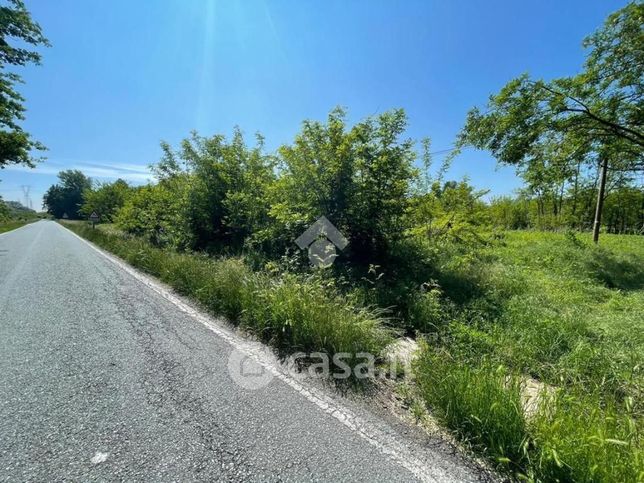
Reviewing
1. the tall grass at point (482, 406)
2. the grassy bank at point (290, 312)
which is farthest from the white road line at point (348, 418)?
the tall grass at point (482, 406)

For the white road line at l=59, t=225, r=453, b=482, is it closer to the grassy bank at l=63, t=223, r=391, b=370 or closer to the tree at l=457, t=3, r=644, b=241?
the grassy bank at l=63, t=223, r=391, b=370

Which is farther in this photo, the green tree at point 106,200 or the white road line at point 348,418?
the green tree at point 106,200

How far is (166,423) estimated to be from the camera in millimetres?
2074

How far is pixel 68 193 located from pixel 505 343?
106 metres

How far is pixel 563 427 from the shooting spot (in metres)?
1.84

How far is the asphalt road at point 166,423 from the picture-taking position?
171 centimetres

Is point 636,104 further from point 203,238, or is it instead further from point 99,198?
point 99,198

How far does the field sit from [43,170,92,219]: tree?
95889mm

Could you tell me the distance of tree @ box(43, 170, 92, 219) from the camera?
3034 inches

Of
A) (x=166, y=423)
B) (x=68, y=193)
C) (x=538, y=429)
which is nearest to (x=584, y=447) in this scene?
(x=538, y=429)

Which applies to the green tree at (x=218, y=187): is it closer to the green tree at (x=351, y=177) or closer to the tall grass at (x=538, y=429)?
the green tree at (x=351, y=177)

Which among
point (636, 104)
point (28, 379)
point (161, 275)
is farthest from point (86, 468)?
point (636, 104)

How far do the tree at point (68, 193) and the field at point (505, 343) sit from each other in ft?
315

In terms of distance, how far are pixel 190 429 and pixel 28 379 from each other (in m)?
1.91
